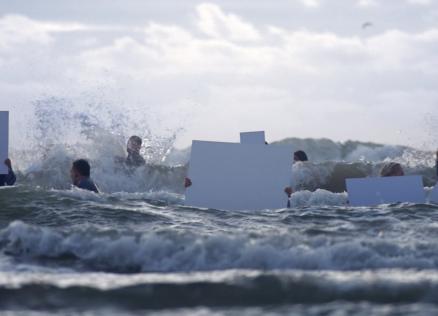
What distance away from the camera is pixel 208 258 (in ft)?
23.5

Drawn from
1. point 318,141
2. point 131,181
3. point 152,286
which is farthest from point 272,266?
point 318,141

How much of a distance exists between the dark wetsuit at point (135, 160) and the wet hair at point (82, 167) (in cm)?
451

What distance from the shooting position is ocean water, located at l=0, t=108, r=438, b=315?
5.88m

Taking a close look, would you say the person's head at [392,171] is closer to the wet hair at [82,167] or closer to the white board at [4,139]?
the wet hair at [82,167]

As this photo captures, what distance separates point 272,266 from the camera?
22.8 ft

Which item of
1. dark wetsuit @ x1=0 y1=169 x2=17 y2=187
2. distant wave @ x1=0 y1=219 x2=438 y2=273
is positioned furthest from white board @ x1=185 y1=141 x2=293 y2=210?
dark wetsuit @ x1=0 y1=169 x2=17 y2=187

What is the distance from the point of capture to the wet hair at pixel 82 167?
36.3 feet

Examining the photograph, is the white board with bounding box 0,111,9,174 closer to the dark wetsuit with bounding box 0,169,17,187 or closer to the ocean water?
the ocean water

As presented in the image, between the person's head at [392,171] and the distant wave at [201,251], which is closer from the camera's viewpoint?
the distant wave at [201,251]

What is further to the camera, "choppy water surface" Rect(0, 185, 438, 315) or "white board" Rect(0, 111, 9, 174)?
"white board" Rect(0, 111, 9, 174)

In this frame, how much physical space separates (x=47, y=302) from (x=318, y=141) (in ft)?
110

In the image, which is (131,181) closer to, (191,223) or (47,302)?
(191,223)

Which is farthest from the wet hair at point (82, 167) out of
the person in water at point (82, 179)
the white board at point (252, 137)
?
the white board at point (252, 137)

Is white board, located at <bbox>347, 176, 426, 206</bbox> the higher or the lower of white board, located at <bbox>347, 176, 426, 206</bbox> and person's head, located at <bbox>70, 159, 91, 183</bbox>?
the lower
